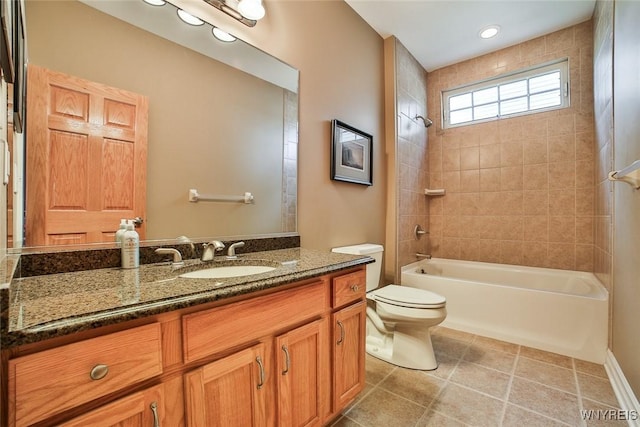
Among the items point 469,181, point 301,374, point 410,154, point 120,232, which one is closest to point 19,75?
point 120,232

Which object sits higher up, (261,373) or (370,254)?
(370,254)

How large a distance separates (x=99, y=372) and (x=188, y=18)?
4.69ft

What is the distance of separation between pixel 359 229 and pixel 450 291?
993mm

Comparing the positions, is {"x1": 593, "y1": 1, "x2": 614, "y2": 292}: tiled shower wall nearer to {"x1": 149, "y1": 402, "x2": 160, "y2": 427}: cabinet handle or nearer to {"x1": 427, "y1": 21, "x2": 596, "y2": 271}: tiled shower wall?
{"x1": 427, "y1": 21, "x2": 596, "y2": 271}: tiled shower wall

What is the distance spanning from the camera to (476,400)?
4.89ft

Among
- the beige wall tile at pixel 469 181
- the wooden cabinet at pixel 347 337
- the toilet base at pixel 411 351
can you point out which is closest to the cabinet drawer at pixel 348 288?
the wooden cabinet at pixel 347 337

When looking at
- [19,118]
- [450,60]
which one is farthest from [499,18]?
[19,118]

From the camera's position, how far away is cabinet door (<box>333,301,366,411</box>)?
1.20m

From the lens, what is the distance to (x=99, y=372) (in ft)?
1.94

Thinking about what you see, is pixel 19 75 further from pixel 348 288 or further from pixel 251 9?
pixel 348 288

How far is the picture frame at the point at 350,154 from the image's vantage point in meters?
2.01

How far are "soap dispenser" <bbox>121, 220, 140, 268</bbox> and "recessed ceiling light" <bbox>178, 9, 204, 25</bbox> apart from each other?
97 centimetres

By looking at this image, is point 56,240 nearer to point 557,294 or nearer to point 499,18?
point 557,294

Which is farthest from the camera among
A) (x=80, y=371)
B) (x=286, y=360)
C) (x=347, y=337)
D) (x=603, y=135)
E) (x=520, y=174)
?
(x=520, y=174)
